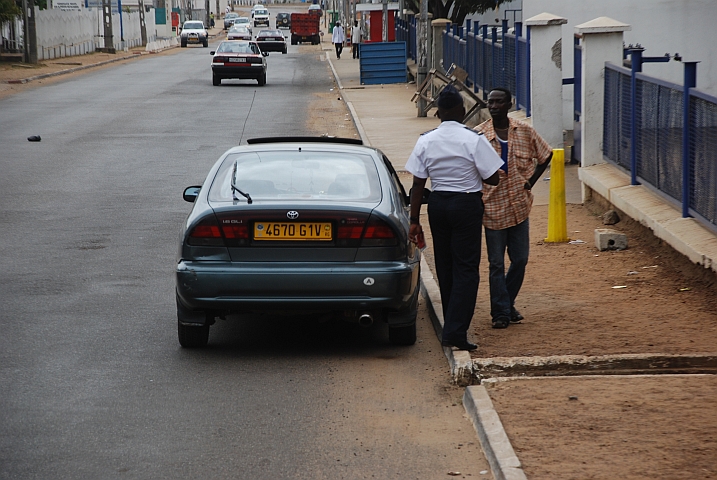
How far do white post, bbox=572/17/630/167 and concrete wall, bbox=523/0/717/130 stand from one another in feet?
33.1

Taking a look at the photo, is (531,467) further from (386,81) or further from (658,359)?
(386,81)

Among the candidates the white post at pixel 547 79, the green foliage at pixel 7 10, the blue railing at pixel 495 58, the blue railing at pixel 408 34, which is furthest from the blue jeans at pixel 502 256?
the green foliage at pixel 7 10

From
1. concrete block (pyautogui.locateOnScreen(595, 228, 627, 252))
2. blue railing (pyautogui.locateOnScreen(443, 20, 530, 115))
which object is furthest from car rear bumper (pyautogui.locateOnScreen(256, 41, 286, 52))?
concrete block (pyautogui.locateOnScreen(595, 228, 627, 252))

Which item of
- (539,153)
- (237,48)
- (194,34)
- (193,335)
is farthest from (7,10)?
(539,153)

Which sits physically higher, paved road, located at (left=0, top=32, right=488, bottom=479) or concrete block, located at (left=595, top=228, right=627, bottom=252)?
concrete block, located at (left=595, top=228, right=627, bottom=252)

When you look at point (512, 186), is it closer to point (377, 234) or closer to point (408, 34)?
point (377, 234)

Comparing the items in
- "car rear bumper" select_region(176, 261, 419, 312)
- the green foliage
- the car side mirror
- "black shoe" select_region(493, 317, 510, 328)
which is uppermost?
the green foliage

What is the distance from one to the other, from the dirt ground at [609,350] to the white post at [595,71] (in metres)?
2.20

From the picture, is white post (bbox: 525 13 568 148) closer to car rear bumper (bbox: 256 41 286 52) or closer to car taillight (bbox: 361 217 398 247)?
car taillight (bbox: 361 217 398 247)

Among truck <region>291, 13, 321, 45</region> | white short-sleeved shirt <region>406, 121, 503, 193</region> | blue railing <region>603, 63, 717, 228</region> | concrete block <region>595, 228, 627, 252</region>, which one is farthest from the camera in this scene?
truck <region>291, 13, 321, 45</region>

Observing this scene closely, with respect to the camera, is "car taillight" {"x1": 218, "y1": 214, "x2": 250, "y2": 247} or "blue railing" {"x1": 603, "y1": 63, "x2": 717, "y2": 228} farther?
"blue railing" {"x1": 603, "y1": 63, "x2": 717, "y2": 228}

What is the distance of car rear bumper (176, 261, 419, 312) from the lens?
681 cm

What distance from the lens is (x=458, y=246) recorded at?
678 centimetres

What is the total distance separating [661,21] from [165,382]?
63.5ft
